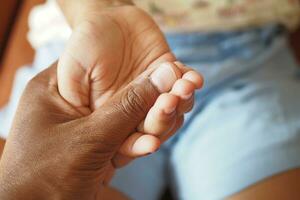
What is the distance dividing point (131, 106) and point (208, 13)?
38 centimetres

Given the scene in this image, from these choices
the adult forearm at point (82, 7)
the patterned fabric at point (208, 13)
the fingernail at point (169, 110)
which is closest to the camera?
the fingernail at point (169, 110)

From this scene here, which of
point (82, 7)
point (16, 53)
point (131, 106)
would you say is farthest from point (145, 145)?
point (16, 53)

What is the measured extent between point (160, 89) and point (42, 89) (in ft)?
0.46

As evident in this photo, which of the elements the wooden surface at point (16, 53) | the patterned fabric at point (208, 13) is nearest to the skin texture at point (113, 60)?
the patterned fabric at point (208, 13)

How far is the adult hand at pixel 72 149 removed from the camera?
45 centimetres

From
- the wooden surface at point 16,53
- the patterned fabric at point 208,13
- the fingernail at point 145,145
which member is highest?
the fingernail at point 145,145

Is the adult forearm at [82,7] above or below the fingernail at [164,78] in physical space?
above

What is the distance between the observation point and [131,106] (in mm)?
450

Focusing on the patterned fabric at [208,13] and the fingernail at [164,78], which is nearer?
the fingernail at [164,78]

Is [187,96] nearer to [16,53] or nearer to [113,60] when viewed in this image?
[113,60]

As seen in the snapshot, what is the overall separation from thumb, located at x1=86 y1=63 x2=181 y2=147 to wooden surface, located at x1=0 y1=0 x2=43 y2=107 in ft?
1.34

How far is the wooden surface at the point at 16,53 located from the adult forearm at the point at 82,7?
0.27m

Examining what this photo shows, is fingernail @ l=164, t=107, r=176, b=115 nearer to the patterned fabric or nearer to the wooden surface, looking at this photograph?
the patterned fabric

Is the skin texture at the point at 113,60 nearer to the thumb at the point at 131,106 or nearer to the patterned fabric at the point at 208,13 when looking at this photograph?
the thumb at the point at 131,106
